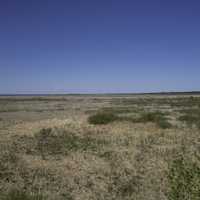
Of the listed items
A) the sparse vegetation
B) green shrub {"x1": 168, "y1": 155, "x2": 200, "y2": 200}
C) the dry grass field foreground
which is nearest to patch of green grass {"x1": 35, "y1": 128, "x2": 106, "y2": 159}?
the dry grass field foreground

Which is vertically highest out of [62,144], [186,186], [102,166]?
[186,186]

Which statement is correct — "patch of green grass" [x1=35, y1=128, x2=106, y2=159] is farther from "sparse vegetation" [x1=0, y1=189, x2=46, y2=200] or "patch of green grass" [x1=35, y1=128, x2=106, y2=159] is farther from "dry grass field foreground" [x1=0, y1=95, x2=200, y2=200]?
"sparse vegetation" [x1=0, y1=189, x2=46, y2=200]

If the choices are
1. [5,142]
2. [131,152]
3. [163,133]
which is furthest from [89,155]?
[163,133]

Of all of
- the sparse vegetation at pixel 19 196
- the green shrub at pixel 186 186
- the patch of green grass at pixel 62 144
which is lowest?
the sparse vegetation at pixel 19 196

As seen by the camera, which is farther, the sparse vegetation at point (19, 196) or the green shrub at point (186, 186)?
the sparse vegetation at point (19, 196)

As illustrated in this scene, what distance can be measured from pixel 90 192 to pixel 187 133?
30.3ft

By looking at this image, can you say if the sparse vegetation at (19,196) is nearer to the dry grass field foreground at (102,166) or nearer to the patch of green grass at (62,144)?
the dry grass field foreground at (102,166)

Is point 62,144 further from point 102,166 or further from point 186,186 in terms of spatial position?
point 186,186

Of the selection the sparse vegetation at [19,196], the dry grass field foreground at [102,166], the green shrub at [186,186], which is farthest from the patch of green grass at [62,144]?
the green shrub at [186,186]

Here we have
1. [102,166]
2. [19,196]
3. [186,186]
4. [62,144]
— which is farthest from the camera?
[62,144]

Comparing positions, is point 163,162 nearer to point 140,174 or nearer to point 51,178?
point 140,174

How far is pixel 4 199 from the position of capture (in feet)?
19.1

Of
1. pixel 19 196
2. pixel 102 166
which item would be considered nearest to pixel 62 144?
pixel 102 166

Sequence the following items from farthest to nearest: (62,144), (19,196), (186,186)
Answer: (62,144) < (19,196) < (186,186)
